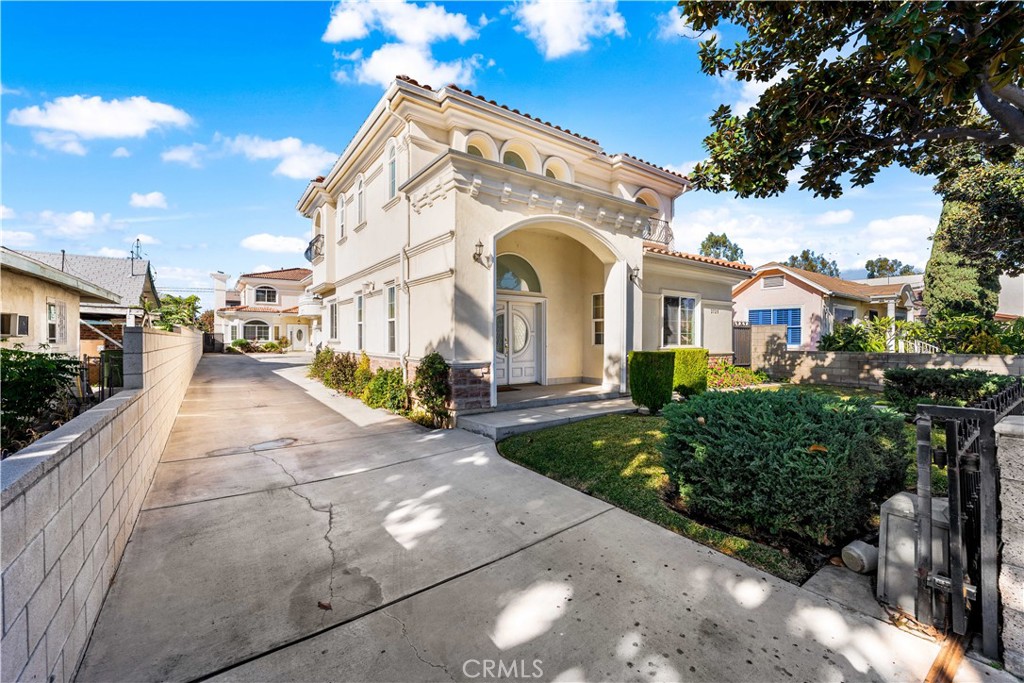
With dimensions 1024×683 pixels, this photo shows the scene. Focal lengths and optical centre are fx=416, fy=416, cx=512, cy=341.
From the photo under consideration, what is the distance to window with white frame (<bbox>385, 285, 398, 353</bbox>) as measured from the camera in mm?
10484

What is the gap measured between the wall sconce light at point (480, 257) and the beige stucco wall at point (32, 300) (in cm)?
778

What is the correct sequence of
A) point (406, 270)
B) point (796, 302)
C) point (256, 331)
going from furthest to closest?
1. point (256, 331)
2. point (796, 302)
3. point (406, 270)

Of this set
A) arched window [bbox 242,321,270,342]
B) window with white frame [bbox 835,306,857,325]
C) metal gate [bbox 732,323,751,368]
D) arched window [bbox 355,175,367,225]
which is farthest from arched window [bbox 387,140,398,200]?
arched window [bbox 242,321,270,342]

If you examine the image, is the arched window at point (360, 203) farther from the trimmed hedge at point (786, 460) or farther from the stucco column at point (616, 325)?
the trimmed hedge at point (786, 460)

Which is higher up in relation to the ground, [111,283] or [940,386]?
[111,283]

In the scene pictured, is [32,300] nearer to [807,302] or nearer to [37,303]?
[37,303]

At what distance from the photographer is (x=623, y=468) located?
16.8 ft

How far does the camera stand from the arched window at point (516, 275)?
10547 millimetres

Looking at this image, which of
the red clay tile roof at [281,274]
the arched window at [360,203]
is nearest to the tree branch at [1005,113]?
the arched window at [360,203]

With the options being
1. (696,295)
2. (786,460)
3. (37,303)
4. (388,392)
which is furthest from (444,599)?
(696,295)

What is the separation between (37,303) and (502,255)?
10.2 metres

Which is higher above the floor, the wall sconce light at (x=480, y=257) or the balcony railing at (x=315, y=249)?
the balcony railing at (x=315, y=249)

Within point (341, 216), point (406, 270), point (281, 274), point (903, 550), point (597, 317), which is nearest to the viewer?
point (903, 550)

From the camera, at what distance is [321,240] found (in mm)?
15930
